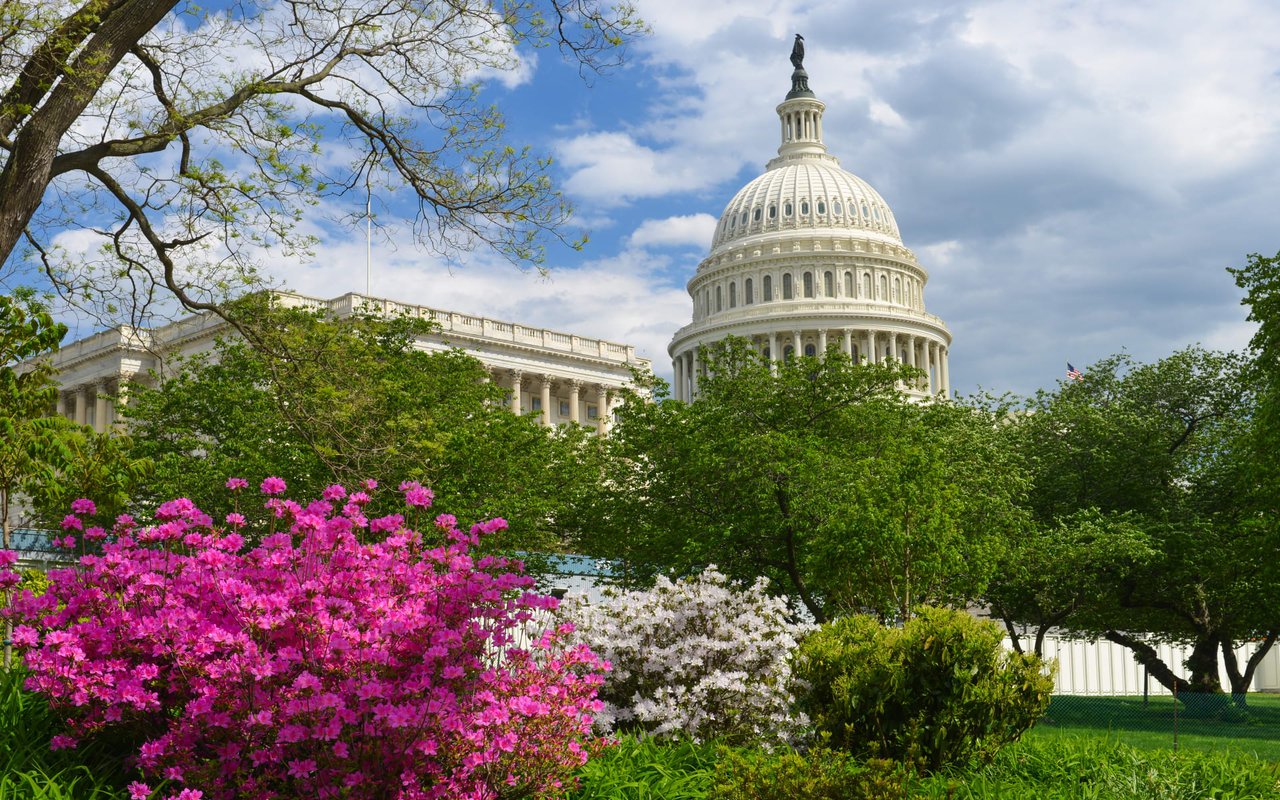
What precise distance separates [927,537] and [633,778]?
12486 millimetres

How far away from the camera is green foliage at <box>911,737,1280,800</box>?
10930 millimetres

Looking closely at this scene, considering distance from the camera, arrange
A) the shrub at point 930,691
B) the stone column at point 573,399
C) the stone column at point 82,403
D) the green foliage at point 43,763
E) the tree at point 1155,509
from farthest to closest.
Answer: the stone column at point 573,399, the stone column at point 82,403, the tree at point 1155,509, the shrub at point 930,691, the green foliage at point 43,763

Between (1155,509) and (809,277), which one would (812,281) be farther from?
(1155,509)

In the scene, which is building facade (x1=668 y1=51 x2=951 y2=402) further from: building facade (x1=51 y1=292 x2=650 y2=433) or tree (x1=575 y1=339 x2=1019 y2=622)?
tree (x1=575 y1=339 x2=1019 y2=622)

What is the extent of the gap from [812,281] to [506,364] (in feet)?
164

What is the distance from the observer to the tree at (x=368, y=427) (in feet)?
55.3

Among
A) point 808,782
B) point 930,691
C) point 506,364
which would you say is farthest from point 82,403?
point 808,782

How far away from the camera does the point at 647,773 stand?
35.4ft

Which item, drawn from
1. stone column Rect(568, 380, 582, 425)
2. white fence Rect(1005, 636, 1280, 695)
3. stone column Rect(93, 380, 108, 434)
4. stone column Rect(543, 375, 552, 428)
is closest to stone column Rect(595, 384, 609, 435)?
stone column Rect(568, 380, 582, 425)

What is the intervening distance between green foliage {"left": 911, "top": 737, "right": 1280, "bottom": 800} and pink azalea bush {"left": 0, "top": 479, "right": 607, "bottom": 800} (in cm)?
341

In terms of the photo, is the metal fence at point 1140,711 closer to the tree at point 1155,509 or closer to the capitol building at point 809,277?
the tree at point 1155,509

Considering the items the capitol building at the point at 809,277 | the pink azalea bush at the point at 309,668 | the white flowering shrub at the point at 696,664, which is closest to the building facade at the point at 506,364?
the capitol building at the point at 809,277

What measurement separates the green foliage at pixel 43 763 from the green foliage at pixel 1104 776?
6191 mm

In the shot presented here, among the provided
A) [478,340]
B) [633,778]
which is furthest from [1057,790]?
[478,340]
